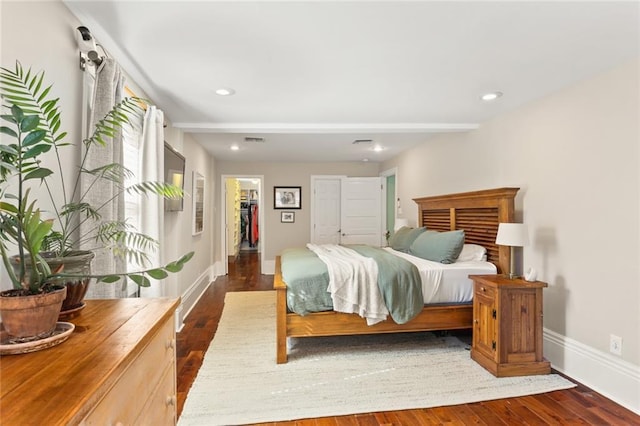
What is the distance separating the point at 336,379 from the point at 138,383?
5.58 feet

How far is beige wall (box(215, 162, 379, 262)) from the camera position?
623cm

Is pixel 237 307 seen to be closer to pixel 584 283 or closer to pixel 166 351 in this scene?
pixel 166 351

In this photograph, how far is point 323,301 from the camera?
268 cm

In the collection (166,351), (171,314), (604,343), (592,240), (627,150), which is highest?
(627,150)

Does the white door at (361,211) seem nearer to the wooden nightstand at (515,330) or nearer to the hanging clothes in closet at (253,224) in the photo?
the wooden nightstand at (515,330)

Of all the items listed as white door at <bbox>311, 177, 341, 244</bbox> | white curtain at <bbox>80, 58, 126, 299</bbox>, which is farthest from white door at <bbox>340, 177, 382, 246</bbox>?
white curtain at <bbox>80, 58, 126, 299</bbox>

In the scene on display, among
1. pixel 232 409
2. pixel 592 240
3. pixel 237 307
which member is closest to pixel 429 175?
pixel 592 240

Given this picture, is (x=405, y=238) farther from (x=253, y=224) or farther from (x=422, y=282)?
(x=253, y=224)

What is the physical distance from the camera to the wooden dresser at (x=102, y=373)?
64cm

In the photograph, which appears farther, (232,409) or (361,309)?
(361,309)

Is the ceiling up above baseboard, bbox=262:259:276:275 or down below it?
above

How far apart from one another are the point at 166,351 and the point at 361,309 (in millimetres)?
1724

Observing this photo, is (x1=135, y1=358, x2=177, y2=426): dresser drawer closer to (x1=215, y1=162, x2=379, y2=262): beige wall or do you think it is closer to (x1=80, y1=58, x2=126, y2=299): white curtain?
(x1=80, y1=58, x2=126, y2=299): white curtain

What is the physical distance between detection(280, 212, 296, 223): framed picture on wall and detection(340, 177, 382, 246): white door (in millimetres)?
964
